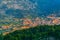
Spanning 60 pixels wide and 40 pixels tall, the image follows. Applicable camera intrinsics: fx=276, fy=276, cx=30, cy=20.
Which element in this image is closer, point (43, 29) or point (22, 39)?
point (22, 39)

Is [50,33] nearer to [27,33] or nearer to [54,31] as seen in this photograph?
[54,31]

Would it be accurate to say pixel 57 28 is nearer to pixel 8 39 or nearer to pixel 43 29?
pixel 43 29

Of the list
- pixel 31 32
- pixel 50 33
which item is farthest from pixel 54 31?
pixel 31 32

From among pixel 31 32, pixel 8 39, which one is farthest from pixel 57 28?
pixel 8 39

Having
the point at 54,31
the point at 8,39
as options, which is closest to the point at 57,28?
the point at 54,31

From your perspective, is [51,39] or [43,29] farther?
→ [43,29]

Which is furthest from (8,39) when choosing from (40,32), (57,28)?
(57,28)

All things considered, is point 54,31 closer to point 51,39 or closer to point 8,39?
point 51,39
